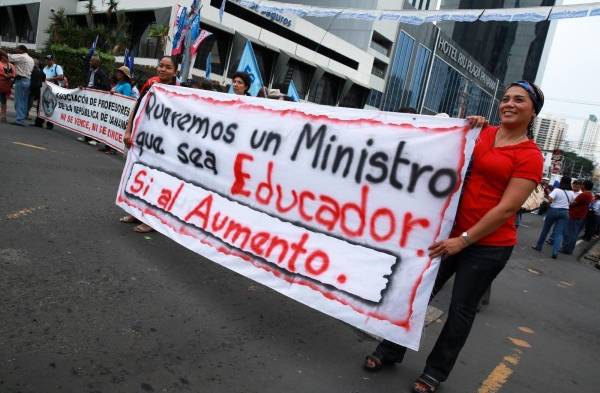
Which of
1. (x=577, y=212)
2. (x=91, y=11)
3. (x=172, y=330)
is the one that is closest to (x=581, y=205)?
(x=577, y=212)

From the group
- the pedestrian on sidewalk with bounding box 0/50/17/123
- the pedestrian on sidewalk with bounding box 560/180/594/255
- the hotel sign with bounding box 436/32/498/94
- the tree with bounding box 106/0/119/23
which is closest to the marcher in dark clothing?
the pedestrian on sidewalk with bounding box 0/50/17/123

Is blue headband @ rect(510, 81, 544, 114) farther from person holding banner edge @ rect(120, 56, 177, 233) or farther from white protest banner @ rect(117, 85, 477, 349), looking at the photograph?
person holding banner edge @ rect(120, 56, 177, 233)

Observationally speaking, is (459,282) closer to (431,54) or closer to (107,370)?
(107,370)

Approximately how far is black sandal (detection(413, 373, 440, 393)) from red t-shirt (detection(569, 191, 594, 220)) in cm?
1035

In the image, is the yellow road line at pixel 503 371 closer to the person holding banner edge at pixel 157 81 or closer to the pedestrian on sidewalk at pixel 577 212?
the person holding banner edge at pixel 157 81

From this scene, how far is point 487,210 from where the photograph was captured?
245 centimetres

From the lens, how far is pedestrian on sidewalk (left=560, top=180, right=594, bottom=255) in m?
11.0

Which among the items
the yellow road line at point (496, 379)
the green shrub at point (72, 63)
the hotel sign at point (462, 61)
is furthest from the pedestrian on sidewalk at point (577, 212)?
the hotel sign at point (462, 61)

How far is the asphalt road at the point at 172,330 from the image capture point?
226 centimetres

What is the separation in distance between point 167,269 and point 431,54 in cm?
5680

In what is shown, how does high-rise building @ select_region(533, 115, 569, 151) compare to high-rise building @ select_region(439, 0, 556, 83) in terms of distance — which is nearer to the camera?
high-rise building @ select_region(533, 115, 569, 151)

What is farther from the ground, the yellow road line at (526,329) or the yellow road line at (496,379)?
the yellow road line at (496,379)

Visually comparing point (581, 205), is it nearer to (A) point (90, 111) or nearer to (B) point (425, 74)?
(A) point (90, 111)

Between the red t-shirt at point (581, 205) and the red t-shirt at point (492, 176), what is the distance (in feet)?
33.5
